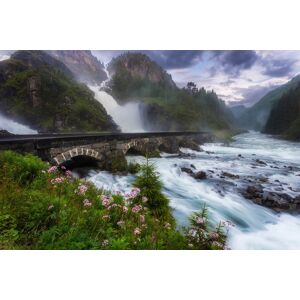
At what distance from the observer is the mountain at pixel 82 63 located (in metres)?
6.73

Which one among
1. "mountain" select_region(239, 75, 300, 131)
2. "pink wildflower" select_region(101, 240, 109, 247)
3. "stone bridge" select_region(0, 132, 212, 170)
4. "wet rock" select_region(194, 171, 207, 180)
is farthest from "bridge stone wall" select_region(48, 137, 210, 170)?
"pink wildflower" select_region(101, 240, 109, 247)

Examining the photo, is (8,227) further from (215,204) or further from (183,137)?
(183,137)

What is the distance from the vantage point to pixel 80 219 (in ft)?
15.5

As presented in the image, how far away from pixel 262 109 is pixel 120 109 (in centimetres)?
396

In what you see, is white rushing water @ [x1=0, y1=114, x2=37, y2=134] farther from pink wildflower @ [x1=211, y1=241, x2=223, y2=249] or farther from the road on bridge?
pink wildflower @ [x1=211, y1=241, x2=223, y2=249]

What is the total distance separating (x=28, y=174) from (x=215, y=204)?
14.6 feet

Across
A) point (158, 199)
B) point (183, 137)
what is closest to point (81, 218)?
point (158, 199)

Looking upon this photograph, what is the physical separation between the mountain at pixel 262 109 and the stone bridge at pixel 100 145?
121cm

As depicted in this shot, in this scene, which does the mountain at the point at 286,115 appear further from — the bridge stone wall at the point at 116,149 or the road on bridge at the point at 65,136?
the bridge stone wall at the point at 116,149

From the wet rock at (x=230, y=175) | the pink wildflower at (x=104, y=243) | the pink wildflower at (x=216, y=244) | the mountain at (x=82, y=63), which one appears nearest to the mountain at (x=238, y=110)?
the wet rock at (x=230, y=175)

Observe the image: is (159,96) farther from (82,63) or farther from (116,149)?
(116,149)

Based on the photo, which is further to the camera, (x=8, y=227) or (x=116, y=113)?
(x=116, y=113)

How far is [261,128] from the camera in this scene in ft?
25.2
